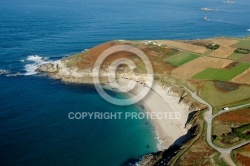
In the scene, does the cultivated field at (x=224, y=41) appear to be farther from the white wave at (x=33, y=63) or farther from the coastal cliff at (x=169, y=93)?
the white wave at (x=33, y=63)

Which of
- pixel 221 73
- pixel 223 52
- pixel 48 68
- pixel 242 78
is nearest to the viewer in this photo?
pixel 242 78

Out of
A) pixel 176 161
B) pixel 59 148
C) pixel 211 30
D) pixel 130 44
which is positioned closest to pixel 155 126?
pixel 176 161

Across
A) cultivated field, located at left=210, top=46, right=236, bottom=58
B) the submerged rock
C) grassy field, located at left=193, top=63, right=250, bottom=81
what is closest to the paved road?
grassy field, located at left=193, top=63, right=250, bottom=81

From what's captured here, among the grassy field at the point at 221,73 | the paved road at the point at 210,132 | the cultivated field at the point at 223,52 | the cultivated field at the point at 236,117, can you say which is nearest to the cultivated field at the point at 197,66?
the grassy field at the point at 221,73

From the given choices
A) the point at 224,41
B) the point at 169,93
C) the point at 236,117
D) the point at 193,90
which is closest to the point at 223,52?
the point at 224,41

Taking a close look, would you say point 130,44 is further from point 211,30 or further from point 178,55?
point 211,30

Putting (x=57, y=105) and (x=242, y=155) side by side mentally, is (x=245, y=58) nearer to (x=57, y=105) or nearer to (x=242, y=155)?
(x=242, y=155)

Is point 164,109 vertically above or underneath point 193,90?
underneath
